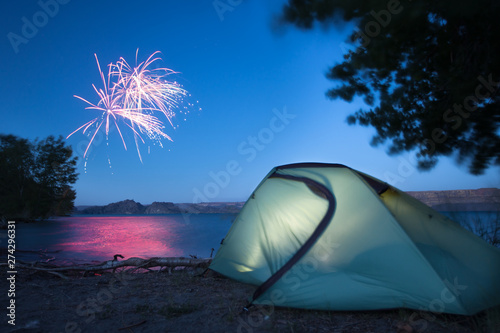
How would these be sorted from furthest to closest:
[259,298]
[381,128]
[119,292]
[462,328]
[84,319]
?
[381,128] → [119,292] → [259,298] → [84,319] → [462,328]

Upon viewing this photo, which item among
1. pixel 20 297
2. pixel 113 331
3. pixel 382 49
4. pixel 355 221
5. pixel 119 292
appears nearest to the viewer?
pixel 113 331

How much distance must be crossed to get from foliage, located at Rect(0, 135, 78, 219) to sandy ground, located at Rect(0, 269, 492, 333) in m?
37.9

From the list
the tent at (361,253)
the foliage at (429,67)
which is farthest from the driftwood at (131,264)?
the foliage at (429,67)

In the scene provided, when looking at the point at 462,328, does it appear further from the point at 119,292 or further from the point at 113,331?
the point at 119,292

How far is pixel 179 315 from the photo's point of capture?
117 inches

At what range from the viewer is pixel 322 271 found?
3.13 metres

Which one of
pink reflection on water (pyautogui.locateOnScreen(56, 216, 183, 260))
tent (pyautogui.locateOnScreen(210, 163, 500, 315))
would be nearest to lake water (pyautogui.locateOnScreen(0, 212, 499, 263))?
pink reflection on water (pyautogui.locateOnScreen(56, 216, 183, 260))

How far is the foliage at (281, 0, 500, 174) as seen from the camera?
425 centimetres

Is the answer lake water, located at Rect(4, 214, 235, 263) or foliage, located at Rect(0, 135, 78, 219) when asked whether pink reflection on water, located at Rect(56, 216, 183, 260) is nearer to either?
lake water, located at Rect(4, 214, 235, 263)

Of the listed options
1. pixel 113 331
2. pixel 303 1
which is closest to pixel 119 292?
pixel 113 331

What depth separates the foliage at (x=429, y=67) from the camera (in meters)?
4.25

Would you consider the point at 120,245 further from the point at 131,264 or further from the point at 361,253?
the point at 361,253

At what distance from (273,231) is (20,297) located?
358 cm

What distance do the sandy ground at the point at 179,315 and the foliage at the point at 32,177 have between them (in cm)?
3794
